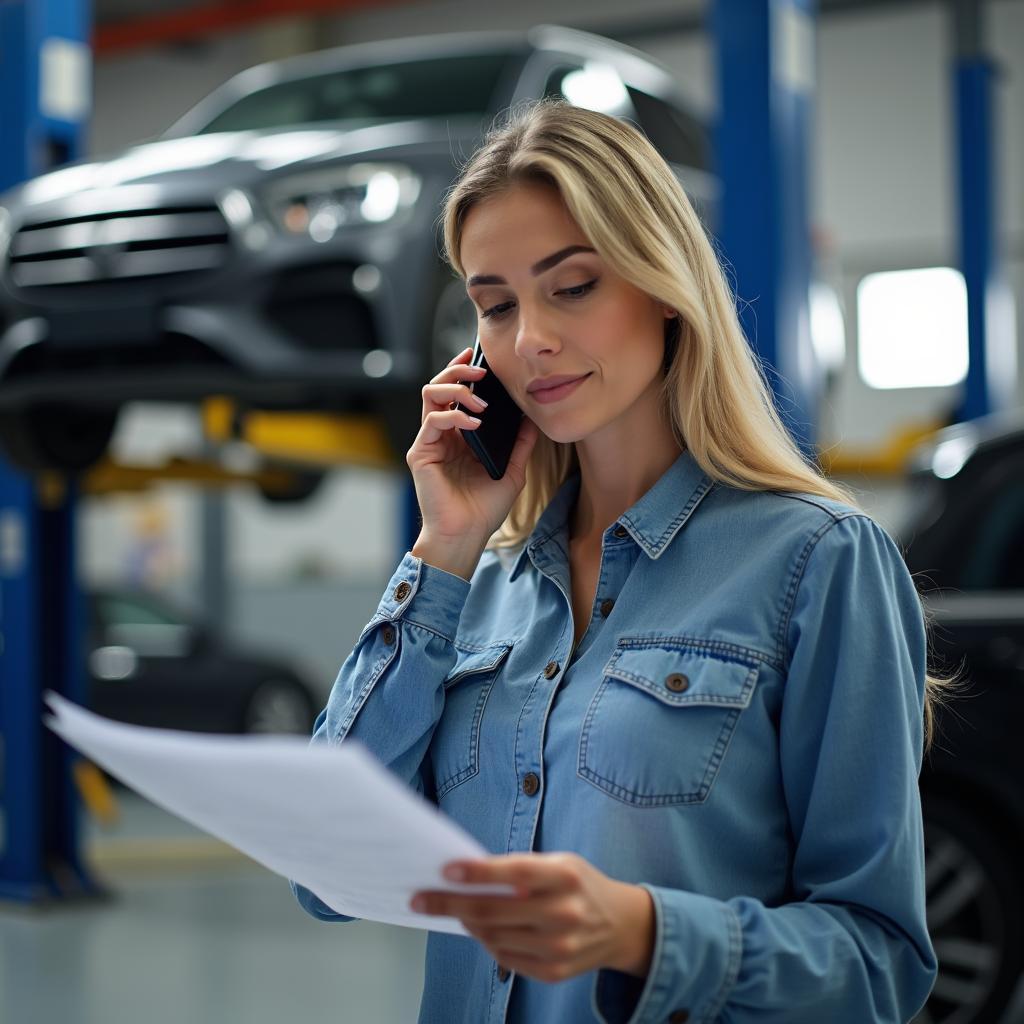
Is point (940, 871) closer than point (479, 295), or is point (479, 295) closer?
point (479, 295)

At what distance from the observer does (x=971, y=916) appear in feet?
11.8

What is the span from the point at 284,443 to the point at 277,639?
9.76 metres

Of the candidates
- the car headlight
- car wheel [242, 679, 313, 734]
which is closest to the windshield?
the car headlight

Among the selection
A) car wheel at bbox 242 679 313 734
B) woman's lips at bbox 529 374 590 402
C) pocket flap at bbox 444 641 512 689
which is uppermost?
woman's lips at bbox 529 374 590 402

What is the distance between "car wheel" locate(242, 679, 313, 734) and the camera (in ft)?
28.8

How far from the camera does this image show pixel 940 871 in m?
3.61

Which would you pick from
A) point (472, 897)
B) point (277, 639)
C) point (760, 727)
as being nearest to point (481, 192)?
point (760, 727)

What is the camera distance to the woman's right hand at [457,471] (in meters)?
1.65

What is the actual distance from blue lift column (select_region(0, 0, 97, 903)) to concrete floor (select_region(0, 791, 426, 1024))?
1.08ft

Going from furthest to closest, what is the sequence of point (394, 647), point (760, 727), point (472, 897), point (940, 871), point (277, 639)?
point (277, 639)
point (940, 871)
point (394, 647)
point (760, 727)
point (472, 897)

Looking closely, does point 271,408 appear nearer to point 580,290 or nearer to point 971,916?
point 971,916

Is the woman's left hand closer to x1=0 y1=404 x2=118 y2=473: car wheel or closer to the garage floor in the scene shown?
the garage floor

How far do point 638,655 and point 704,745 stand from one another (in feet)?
0.39

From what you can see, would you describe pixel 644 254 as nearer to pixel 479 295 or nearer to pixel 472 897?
pixel 479 295
